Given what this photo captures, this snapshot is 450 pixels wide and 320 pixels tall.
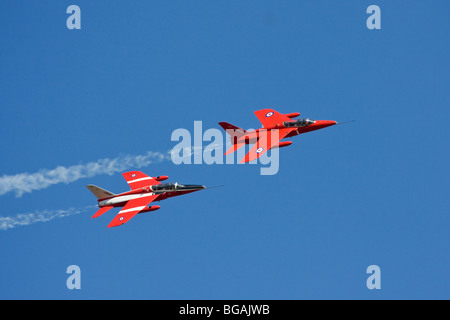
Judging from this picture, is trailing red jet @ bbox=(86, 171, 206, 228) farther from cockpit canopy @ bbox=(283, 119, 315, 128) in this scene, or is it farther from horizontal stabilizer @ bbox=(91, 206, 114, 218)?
cockpit canopy @ bbox=(283, 119, 315, 128)

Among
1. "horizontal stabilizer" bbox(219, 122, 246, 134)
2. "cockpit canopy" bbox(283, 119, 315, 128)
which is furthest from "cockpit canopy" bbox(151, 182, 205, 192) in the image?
"cockpit canopy" bbox(283, 119, 315, 128)

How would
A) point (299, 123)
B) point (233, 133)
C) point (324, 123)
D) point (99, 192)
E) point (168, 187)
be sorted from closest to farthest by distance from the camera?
point (168, 187) → point (99, 192) → point (324, 123) → point (299, 123) → point (233, 133)

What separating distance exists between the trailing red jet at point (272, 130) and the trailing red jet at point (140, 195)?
7025 mm

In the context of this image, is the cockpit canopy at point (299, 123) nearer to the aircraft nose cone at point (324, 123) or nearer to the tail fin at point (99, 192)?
the aircraft nose cone at point (324, 123)

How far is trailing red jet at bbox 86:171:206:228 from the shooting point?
291 ft

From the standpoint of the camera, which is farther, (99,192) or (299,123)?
(299,123)

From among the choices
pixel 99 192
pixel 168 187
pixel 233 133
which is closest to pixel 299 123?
pixel 233 133

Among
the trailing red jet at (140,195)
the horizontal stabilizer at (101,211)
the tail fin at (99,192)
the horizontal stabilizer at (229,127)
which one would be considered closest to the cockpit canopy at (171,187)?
the trailing red jet at (140,195)

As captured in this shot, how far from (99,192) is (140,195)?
15.0 feet

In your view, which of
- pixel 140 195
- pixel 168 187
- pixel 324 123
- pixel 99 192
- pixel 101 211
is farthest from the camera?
pixel 324 123

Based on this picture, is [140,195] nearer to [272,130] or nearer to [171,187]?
[171,187]

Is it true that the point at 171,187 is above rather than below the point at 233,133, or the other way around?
below

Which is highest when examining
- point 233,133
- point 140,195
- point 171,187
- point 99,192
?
point 233,133

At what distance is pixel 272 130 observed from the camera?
93125 mm
